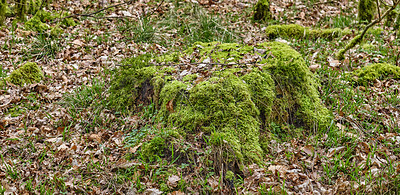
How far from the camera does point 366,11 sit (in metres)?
7.15

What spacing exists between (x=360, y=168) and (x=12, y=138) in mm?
4428

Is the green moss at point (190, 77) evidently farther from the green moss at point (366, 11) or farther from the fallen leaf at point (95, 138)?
the green moss at point (366, 11)

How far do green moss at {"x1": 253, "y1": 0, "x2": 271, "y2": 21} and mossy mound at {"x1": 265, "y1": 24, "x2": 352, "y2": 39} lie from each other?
747 mm

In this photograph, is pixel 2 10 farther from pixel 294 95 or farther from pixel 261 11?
pixel 294 95

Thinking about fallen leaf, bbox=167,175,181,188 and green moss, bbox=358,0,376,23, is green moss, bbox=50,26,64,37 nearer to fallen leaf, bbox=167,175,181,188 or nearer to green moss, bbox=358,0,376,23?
fallen leaf, bbox=167,175,181,188

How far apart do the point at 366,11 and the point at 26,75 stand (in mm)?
7603

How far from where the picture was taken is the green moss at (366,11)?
280 inches

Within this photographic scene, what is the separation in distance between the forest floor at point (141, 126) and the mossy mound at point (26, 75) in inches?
5.1

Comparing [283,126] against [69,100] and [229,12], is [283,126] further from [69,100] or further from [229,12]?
[229,12]

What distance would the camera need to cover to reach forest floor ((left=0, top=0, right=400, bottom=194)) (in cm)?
321

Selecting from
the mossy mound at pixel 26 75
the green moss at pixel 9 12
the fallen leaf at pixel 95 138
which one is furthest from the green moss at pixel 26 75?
the green moss at pixel 9 12

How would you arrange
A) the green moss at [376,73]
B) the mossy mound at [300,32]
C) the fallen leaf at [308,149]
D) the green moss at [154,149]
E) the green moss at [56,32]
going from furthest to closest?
the mossy mound at [300,32], the green moss at [56,32], the green moss at [376,73], the fallen leaf at [308,149], the green moss at [154,149]

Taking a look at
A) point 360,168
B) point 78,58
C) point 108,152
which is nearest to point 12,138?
point 108,152

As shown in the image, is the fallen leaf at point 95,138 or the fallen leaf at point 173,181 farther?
the fallen leaf at point 95,138
